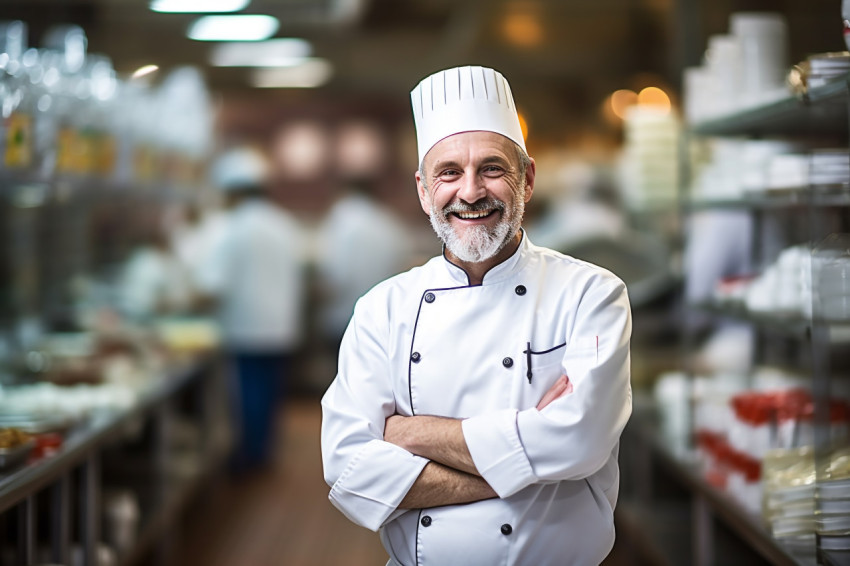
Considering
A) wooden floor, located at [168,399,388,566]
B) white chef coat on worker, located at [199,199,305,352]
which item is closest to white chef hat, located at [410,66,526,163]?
wooden floor, located at [168,399,388,566]

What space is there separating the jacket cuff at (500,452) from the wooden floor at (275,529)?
211cm

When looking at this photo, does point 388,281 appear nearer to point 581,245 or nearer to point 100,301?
point 581,245

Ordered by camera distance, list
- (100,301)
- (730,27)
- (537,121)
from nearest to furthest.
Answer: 1. (730,27)
2. (100,301)
3. (537,121)

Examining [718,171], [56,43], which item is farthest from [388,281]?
[56,43]

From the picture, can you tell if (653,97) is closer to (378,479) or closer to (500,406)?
(500,406)

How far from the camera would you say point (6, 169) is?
2570mm

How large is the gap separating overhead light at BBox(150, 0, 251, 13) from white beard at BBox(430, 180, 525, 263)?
142 cm

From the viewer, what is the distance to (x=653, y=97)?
21.6 feet

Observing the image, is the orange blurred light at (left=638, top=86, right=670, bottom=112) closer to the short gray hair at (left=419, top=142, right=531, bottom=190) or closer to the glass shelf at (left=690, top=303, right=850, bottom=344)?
the glass shelf at (left=690, top=303, right=850, bottom=344)

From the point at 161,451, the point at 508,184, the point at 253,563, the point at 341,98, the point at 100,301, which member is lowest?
the point at 253,563

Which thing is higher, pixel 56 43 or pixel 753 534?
pixel 56 43

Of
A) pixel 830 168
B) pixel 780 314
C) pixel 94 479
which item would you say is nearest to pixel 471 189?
pixel 830 168

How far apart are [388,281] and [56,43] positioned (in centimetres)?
203

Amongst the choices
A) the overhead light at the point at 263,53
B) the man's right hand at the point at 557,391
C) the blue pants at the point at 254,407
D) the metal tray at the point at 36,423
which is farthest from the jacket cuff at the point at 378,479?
the overhead light at the point at 263,53
